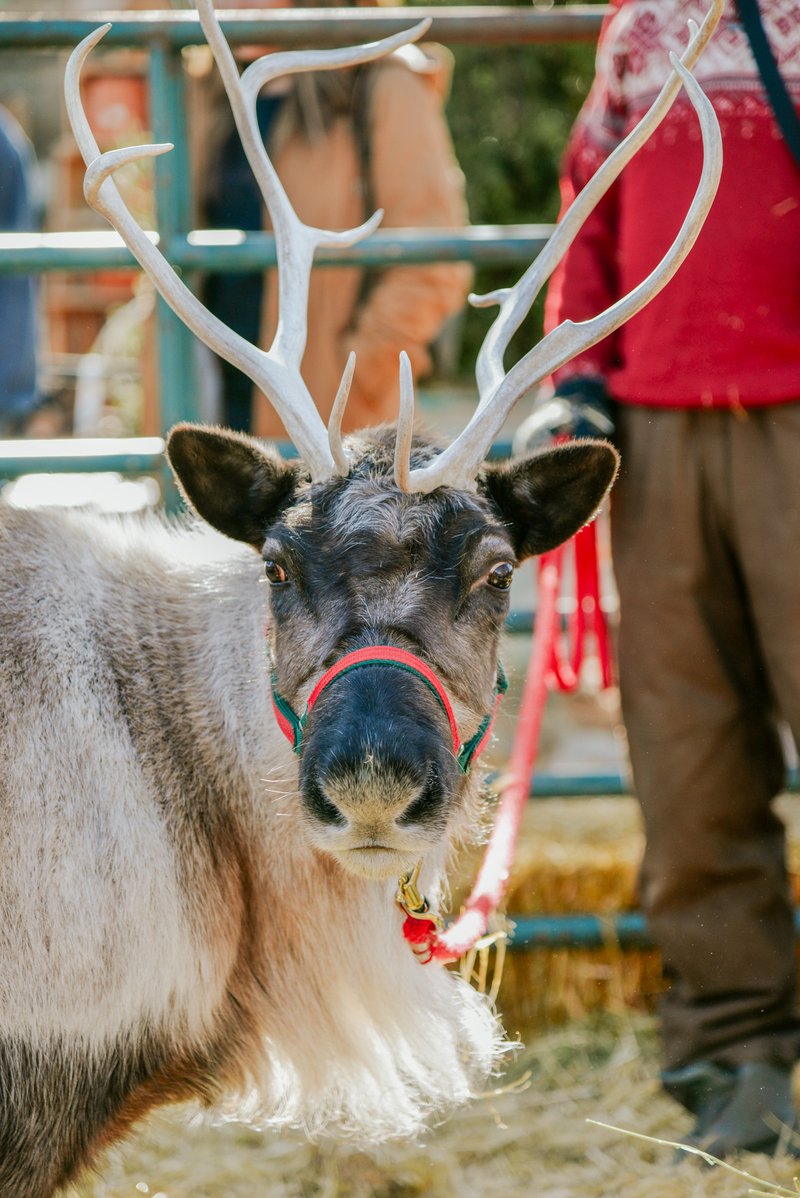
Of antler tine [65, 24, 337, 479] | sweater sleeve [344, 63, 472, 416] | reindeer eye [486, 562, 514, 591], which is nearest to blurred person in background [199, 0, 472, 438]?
sweater sleeve [344, 63, 472, 416]

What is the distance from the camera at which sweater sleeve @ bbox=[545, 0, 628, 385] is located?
3.55 m

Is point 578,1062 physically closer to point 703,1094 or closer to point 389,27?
point 703,1094

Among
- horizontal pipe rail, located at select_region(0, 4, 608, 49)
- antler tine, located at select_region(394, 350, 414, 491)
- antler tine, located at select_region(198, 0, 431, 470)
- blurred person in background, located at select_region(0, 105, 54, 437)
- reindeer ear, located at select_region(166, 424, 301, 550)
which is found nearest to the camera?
antler tine, located at select_region(394, 350, 414, 491)

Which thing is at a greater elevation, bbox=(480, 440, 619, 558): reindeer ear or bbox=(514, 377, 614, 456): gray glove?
bbox=(514, 377, 614, 456): gray glove

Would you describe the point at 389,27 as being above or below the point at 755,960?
above

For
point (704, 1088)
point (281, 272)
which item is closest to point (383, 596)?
point (281, 272)

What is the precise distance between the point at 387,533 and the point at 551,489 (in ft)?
1.61

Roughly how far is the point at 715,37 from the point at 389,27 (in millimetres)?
1206

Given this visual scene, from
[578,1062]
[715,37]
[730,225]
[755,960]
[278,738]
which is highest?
[715,37]

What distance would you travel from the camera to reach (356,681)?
8.02 ft

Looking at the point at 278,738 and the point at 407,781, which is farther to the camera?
the point at 278,738

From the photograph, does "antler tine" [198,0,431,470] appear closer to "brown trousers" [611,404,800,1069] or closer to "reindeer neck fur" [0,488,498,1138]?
"reindeer neck fur" [0,488,498,1138]

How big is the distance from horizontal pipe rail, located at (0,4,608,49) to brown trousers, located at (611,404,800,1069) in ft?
4.83

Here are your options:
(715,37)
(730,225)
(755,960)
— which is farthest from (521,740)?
(715,37)
